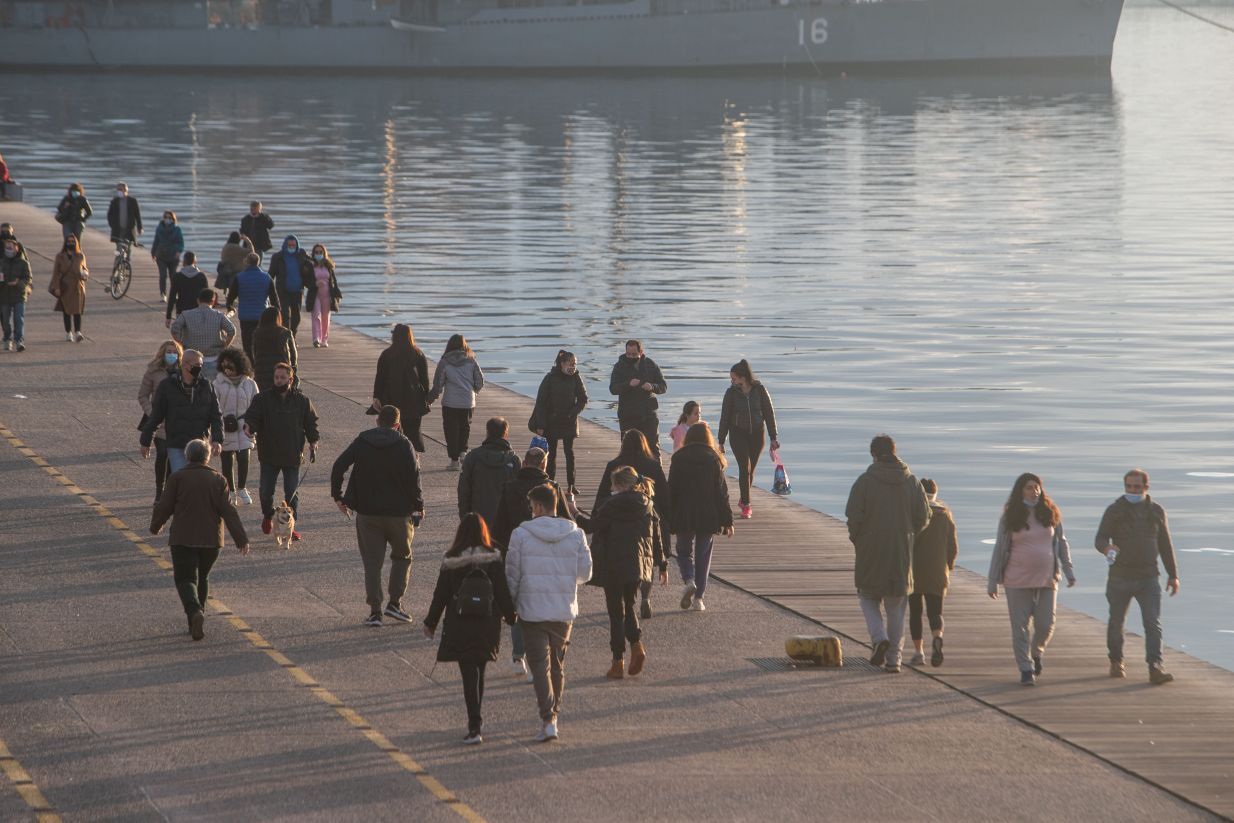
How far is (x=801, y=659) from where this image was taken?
1460 centimetres

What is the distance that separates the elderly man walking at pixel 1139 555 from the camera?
575 inches

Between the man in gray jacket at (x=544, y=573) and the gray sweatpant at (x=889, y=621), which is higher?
the man in gray jacket at (x=544, y=573)

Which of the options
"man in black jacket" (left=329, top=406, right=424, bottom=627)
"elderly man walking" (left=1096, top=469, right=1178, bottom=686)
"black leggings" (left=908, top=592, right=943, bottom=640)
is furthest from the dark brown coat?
"elderly man walking" (left=1096, top=469, right=1178, bottom=686)

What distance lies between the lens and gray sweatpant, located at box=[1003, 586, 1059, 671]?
14.5 m

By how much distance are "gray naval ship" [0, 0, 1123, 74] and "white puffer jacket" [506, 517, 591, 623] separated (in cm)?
11804

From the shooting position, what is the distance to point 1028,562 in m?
14.5

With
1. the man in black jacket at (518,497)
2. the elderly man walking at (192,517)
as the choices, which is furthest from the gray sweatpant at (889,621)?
the elderly man walking at (192,517)

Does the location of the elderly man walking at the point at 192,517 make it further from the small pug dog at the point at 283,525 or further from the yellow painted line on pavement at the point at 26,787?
the small pug dog at the point at 283,525

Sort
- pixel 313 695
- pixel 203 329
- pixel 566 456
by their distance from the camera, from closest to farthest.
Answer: pixel 313 695 → pixel 566 456 → pixel 203 329

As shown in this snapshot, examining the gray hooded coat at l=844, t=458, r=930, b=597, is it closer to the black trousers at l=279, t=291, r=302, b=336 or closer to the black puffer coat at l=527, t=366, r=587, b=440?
the black puffer coat at l=527, t=366, r=587, b=440

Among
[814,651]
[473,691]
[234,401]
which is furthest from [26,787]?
[234,401]

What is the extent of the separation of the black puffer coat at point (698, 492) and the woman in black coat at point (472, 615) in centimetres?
357

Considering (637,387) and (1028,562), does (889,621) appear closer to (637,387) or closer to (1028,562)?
(1028,562)

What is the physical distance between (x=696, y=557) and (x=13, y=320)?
16.4 meters
